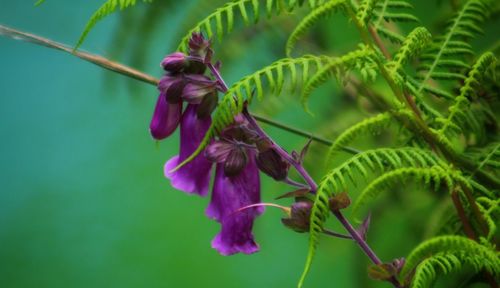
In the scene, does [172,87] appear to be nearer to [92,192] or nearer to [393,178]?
[393,178]

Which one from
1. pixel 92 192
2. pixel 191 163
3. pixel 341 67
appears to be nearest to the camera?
pixel 341 67

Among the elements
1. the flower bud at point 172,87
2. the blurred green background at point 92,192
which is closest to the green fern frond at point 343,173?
the flower bud at point 172,87

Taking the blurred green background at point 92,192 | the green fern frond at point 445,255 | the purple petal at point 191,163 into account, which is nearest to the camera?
the green fern frond at point 445,255

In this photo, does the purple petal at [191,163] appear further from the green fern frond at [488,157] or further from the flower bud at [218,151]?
the green fern frond at [488,157]

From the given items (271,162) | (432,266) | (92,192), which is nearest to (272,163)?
(271,162)

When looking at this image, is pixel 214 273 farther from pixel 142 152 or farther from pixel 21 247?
pixel 21 247

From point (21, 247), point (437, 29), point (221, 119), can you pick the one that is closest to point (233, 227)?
point (221, 119)
